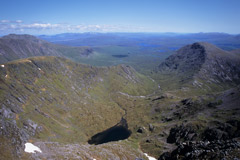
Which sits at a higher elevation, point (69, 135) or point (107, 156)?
point (107, 156)

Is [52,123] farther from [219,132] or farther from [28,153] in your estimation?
[219,132]

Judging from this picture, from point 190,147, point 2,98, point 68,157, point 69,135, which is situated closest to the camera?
point 190,147

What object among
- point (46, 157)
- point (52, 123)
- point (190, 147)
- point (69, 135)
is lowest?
point (69, 135)

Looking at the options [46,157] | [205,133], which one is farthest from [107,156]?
[205,133]

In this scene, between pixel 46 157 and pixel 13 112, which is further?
pixel 13 112

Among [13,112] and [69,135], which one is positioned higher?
[13,112]

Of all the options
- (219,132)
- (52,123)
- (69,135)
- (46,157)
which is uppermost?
(46,157)

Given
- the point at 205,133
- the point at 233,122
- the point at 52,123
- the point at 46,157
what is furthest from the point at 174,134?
the point at 52,123

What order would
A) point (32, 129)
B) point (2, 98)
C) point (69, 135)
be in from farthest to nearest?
point (69, 135)
point (2, 98)
point (32, 129)

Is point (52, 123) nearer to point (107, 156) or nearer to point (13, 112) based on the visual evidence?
point (13, 112)
